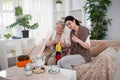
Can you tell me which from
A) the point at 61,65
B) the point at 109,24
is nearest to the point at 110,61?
the point at 61,65

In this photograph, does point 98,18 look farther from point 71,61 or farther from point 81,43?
point 71,61

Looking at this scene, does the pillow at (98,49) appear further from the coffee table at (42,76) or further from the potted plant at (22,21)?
the potted plant at (22,21)

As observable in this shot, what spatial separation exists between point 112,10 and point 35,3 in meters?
2.11

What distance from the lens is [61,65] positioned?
2.49 meters

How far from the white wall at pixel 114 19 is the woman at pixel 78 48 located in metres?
1.41

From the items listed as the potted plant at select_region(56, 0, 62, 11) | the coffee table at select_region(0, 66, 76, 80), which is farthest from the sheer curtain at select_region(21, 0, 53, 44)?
the coffee table at select_region(0, 66, 76, 80)

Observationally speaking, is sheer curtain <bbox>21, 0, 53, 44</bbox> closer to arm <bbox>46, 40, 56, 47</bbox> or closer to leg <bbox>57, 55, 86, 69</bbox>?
arm <bbox>46, 40, 56, 47</bbox>

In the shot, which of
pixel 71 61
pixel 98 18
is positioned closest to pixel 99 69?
pixel 71 61

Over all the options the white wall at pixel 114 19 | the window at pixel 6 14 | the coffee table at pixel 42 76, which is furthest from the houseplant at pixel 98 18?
the window at pixel 6 14

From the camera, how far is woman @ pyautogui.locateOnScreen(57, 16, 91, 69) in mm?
2434

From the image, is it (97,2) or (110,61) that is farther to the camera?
(97,2)

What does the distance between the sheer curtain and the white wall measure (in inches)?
74.6

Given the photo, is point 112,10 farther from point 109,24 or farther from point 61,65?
point 61,65

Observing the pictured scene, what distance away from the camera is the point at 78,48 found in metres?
2.54
